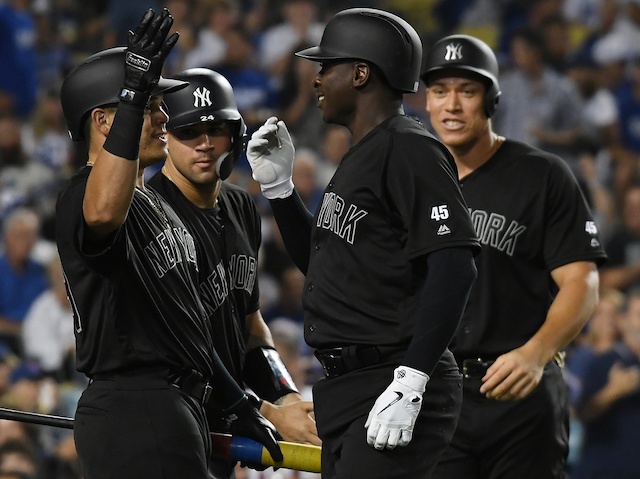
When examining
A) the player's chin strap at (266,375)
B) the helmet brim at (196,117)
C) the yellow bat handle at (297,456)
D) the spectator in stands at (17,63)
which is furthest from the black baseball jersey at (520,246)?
the spectator in stands at (17,63)

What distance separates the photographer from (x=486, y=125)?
4.57 m

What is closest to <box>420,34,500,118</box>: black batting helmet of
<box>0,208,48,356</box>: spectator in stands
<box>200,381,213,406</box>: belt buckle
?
<box>200,381,213,406</box>: belt buckle

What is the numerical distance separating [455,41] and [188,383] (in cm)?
187

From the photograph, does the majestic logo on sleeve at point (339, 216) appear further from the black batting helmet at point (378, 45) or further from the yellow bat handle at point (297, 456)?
the yellow bat handle at point (297, 456)

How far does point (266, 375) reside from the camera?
4.38 metres

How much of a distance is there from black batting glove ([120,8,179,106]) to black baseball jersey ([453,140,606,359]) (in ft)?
5.47

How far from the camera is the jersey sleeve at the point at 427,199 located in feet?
10.5

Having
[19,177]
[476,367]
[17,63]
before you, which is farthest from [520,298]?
[17,63]

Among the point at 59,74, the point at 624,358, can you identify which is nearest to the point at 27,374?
the point at 59,74

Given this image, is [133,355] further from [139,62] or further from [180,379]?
[139,62]

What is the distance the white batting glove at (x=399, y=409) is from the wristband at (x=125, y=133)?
37.6 inches

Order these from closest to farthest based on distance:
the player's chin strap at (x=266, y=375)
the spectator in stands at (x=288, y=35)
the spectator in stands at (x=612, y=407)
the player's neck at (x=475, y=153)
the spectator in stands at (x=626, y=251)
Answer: the player's chin strap at (x=266, y=375) < the player's neck at (x=475, y=153) < the spectator in stands at (x=612, y=407) < the spectator in stands at (x=626, y=251) < the spectator in stands at (x=288, y=35)

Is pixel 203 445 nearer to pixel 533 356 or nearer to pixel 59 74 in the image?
pixel 533 356

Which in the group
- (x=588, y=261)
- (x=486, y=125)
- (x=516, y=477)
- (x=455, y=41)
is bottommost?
(x=516, y=477)
